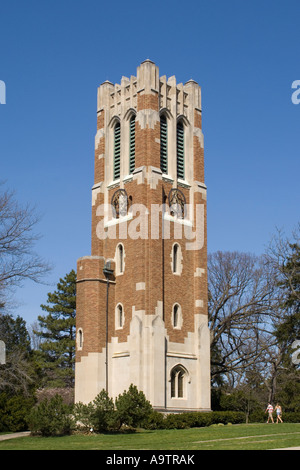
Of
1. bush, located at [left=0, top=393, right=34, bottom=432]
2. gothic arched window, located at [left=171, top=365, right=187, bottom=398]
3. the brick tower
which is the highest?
the brick tower

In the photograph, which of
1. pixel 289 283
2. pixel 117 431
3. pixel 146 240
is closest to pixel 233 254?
pixel 289 283

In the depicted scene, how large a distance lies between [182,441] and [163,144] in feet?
71.7

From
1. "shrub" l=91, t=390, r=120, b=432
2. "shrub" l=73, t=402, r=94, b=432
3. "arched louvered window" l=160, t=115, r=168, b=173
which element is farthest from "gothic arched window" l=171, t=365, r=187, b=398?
"arched louvered window" l=160, t=115, r=168, b=173

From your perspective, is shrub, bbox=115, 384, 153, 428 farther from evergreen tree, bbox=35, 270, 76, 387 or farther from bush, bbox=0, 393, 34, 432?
evergreen tree, bbox=35, 270, 76, 387

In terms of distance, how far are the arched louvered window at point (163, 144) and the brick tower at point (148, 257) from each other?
63mm

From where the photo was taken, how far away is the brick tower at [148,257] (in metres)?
37.3

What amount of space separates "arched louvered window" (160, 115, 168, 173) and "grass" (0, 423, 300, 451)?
17323 mm

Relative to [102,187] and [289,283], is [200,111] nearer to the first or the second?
[102,187]

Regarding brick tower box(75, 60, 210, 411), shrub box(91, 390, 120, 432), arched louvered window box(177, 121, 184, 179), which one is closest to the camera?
shrub box(91, 390, 120, 432)

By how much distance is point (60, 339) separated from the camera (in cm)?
6041

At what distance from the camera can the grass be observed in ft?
68.3

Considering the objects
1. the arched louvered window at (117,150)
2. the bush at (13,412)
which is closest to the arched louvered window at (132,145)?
the arched louvered window at (117,150)

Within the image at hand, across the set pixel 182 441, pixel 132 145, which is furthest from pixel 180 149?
pixel 182 441

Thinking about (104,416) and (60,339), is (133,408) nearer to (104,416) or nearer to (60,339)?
(104,416)
